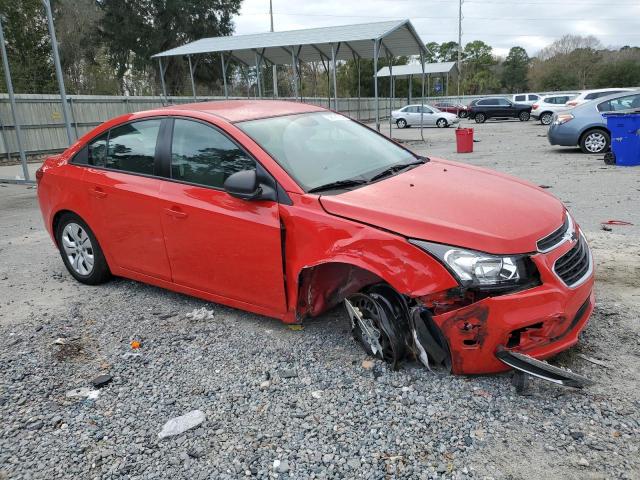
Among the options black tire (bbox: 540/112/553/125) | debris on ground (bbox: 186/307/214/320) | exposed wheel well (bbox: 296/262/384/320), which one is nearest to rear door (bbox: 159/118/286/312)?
exposed wheel well (bbox: 296/262/384/320)

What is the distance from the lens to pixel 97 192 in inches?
177

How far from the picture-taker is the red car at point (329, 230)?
2781 millimetres

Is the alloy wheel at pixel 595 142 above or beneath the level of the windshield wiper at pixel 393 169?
beneath

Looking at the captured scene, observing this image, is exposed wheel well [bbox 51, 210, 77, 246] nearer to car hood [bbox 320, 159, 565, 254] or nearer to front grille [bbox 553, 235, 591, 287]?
car hood [bbox 320, 159, 565, 254]

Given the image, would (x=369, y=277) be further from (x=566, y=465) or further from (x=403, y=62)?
(x=403, y=62)

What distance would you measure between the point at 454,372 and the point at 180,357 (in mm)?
1844

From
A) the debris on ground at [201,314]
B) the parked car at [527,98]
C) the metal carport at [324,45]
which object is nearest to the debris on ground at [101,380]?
the debris on ground at [201,314]

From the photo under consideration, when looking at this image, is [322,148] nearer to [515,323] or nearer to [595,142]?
[515,323]

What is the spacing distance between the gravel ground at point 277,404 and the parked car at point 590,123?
32.1ft

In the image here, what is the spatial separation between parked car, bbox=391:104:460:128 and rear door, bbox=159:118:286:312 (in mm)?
29724

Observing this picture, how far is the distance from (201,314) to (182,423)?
1.36m

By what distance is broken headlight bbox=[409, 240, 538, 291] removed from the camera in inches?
108

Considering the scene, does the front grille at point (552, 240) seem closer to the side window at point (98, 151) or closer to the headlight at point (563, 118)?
the side window at point (98, 151)

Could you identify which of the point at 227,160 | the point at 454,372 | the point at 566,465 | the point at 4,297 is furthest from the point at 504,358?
the point at 4,297
